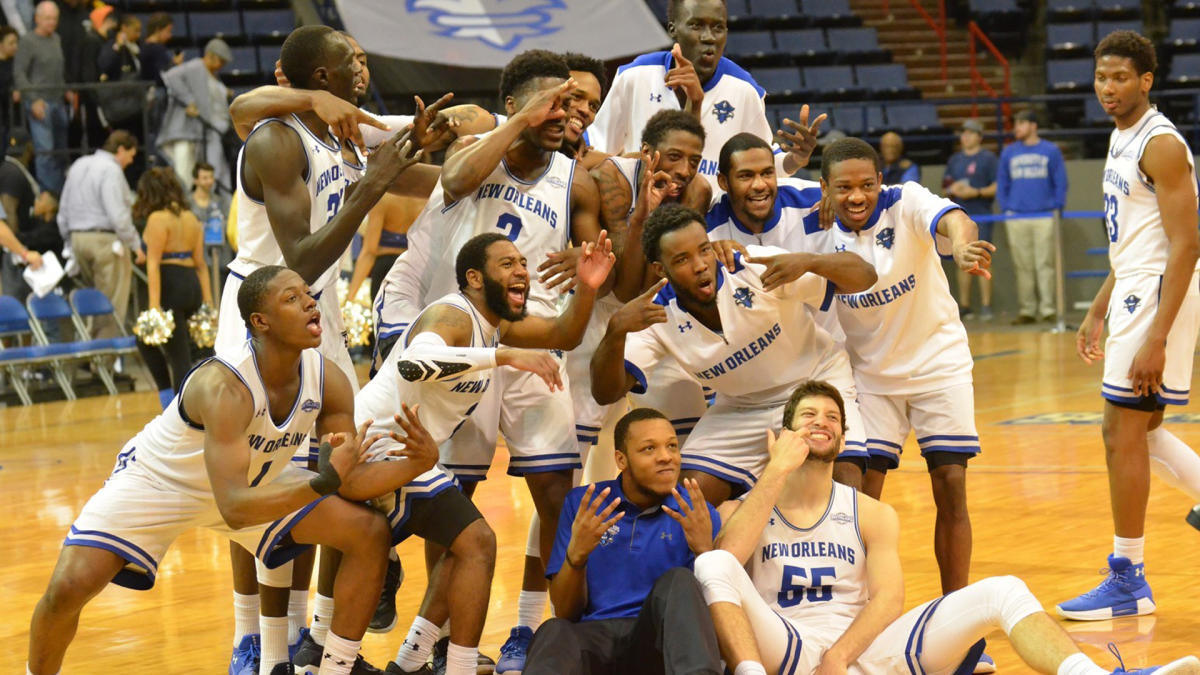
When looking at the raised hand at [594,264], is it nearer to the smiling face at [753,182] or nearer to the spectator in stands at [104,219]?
the smiling face at [753,182]

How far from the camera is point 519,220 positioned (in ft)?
18.8

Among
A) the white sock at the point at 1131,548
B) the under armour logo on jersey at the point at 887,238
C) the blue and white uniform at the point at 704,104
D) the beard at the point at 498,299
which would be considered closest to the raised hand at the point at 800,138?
the blue and white uniform at the point at 704,104

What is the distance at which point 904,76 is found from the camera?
19.9 meters

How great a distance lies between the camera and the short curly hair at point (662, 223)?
528cm

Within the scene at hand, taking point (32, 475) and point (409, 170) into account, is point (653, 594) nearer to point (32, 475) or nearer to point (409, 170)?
point (409, 170)

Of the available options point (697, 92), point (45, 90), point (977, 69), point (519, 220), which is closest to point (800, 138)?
point (697, 92)

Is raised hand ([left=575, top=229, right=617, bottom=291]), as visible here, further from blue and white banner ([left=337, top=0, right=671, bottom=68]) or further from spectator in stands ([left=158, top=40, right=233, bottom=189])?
blue and white banner ([left=337, top=0, right=671, bottom=68])

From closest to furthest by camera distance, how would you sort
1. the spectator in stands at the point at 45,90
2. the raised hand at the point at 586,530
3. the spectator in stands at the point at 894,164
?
1. the raised hand at the point at 586,530
2. the spectator in stands at the point at 45,90
3. the spectator in stands at the point at 894,164

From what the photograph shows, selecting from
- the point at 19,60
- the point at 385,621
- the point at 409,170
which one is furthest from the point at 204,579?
the point at 19,60

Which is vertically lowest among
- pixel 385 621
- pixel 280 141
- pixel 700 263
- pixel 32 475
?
pixel 32 475

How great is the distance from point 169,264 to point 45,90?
3210 mm

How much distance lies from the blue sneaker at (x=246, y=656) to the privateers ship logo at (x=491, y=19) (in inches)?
466

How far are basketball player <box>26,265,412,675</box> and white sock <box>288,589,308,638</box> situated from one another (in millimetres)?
706

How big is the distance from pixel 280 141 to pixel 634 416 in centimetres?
155
